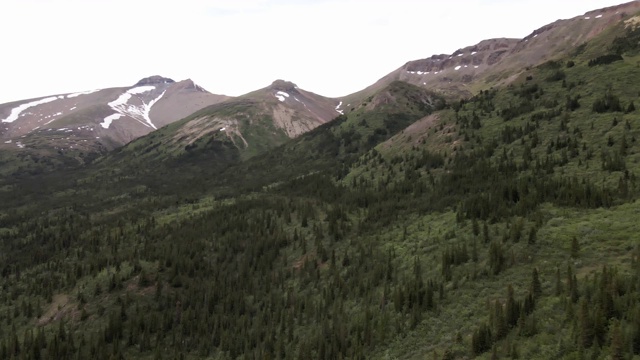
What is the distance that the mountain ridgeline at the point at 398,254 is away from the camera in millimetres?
22266

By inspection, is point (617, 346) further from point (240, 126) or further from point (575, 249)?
point (240, 126)

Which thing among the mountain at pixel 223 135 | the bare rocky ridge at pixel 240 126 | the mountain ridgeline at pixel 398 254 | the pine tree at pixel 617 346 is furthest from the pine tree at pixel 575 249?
the bare rocky ridge at pixel 240 126

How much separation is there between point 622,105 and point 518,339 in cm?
4095

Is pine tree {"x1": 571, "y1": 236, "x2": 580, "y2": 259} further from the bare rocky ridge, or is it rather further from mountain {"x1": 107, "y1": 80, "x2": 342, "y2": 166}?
the bare rocky ridge

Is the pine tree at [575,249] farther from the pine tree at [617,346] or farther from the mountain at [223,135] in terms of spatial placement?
the mountain at [223,135]

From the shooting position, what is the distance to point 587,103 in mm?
52125

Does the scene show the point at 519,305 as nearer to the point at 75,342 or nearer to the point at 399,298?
the point at 399,298

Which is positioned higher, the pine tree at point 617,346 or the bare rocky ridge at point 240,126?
the bare rocky ridge at point 240,126

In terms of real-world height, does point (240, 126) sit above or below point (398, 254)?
above

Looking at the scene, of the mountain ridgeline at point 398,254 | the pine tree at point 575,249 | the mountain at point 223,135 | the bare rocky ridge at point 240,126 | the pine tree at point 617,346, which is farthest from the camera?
the bare rocky ridge at point 240,126

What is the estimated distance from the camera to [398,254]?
119 feet

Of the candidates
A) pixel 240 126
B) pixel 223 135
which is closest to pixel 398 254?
pixel 223 135

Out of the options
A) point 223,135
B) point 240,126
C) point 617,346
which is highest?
point 240,126

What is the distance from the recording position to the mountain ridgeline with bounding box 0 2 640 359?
73.0 feet
